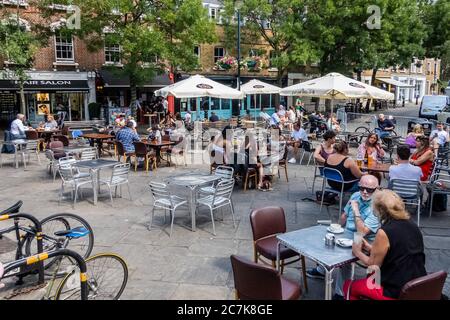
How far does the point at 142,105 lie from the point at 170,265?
2182cm

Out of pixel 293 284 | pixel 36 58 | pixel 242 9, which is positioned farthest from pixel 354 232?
pixel 242 9

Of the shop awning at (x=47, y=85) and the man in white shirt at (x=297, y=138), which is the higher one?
the shop awning at (x=47, y=85)

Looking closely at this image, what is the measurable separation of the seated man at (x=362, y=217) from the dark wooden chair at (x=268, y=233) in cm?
47

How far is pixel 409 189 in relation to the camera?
6879 mm

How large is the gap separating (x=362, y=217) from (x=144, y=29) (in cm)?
1646

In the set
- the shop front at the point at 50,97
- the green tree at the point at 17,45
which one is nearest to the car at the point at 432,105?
the shop front at the point at 50,97

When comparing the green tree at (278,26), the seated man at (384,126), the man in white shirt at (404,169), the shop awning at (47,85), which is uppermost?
the green tree at (278,26)

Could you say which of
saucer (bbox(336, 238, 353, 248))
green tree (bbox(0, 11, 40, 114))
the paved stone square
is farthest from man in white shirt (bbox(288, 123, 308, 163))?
green tree (bbox(0, 11, 40, 114))

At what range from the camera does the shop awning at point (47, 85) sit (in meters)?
20.8

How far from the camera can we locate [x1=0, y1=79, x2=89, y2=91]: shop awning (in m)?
20.8

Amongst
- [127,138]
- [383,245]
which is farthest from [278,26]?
[383,245]

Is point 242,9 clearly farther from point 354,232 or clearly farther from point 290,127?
point 354,232

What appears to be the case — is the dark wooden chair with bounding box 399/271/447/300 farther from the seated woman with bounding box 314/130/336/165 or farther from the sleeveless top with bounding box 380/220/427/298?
the seated woman with bounding box 314/130/336/165

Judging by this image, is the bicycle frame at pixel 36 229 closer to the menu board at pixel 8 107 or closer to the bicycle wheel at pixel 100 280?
the bicycle wheel at pixel 100 280
